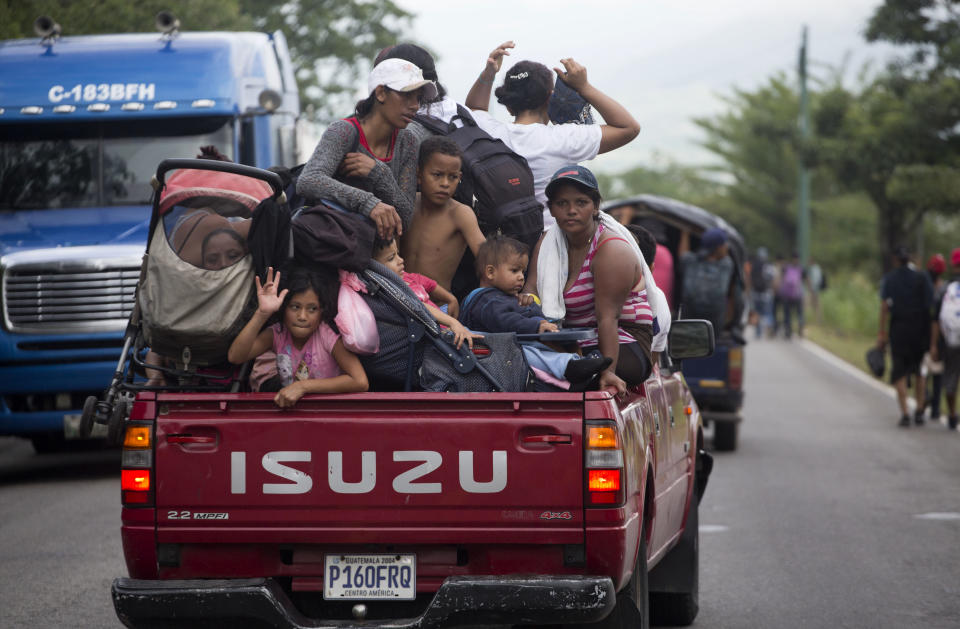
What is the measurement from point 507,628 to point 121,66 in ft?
28.2

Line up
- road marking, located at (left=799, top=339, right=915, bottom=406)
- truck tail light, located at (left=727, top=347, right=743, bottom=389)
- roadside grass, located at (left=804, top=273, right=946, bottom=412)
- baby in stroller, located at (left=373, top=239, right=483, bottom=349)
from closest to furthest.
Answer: baby in stroller, located at (left=373, top=239, right=483, bottom=349), truck tail light, located at (left=727, top=347, right=743, bottom=389), road marking, located at (left=799, top=339, right=915, bottom=406), roadside grass, located at (left=804, top=273, right=946, bottom=412)

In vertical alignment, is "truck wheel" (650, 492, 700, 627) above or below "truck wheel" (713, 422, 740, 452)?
above

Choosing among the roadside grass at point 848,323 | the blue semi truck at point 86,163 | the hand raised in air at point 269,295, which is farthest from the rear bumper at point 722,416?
the roadside grass at point 848,323

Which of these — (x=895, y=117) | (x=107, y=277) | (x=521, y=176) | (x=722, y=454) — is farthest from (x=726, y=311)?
(x=895, y=117)

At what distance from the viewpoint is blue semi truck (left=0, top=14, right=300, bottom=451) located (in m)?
12.1

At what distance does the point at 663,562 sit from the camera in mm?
7223

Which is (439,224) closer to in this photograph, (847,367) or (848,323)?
(847,367)

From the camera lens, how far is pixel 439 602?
4.96m

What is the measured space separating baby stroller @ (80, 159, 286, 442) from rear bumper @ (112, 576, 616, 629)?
819mm

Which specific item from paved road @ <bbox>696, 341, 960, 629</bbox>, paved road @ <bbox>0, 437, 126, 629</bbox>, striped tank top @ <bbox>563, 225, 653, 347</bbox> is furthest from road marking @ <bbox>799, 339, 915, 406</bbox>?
striped tank top @ <bbox>563, 225, 653, 347</bbox>

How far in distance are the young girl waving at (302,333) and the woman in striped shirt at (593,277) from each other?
96 cm

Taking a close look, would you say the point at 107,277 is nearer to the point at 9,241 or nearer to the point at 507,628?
the point at 9,241

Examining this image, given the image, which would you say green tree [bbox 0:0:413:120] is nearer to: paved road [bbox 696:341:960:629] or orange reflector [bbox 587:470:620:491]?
paved road [bbox 696:341:960:629]

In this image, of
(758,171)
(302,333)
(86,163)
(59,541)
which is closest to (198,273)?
(302,333)
